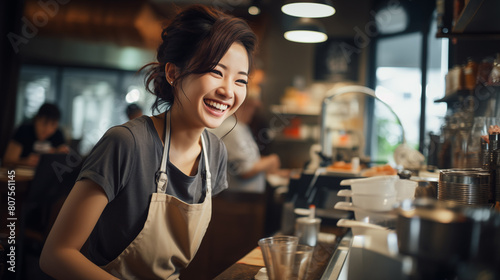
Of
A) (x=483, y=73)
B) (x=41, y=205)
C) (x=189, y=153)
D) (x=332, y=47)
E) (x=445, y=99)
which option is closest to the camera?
(x=189, y=153)

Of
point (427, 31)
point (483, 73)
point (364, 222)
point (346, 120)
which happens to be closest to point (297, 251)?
point (364, 222)

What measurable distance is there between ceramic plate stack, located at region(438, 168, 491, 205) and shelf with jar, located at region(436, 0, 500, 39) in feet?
1.72

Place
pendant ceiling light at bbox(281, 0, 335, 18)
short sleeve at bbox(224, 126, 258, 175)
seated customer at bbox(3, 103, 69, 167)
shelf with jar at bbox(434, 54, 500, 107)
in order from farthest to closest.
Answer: seated customer at bbox(3, 103, 69, 167) < short sleeve at bbox(224, 126, 258, 175) < pendant ceiling light at bbox(281, 0, 335, 18) < shelf with jar at bbox(434, 54, 500, 107)

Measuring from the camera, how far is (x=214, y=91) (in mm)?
1255

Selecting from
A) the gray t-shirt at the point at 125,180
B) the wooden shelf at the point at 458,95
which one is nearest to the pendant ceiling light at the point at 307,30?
the wooden shelf at the point at 458,95

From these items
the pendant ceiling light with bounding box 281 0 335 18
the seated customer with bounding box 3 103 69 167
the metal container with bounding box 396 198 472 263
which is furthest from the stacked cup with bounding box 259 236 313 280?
the seated customer with bounding box 3 103 69 167

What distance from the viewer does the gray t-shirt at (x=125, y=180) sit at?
1132 mm

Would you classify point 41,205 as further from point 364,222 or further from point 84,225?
point 364,222

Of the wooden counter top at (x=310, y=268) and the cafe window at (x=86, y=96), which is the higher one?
the cafe window at (x=86, y=96)

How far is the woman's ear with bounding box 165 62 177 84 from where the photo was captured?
4.34ft

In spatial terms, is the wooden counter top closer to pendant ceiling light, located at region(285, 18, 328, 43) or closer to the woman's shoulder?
the woman's shoulder

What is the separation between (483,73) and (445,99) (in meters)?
0.65

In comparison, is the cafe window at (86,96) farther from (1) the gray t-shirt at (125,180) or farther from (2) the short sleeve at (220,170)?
(1) the gray t-shirt at (125,180)

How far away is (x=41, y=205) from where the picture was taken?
9.34ft
